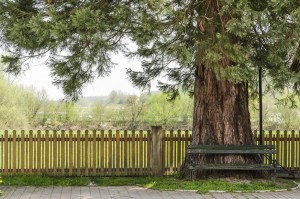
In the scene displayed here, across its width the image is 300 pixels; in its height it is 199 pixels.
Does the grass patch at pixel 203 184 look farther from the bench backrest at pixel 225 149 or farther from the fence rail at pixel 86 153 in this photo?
the fence rail at pixel 86 153

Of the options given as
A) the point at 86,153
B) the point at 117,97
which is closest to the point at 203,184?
the point at 86,153

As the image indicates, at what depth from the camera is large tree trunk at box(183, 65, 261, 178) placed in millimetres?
10883

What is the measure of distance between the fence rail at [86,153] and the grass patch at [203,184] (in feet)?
2.70

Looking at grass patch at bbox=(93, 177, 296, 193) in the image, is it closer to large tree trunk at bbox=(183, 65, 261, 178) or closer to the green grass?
the green grass

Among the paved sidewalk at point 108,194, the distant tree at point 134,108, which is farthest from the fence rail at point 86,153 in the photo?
the distant tree at point 134,108

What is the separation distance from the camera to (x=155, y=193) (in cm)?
931

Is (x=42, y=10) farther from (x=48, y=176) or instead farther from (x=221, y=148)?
(x=221, y=148)

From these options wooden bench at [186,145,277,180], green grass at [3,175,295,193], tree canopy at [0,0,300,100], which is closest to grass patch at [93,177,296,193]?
green grass at [3,175,295,193]

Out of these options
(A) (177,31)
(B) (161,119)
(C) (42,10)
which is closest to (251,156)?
(A) (177,31)

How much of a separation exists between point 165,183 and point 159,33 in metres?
3.58

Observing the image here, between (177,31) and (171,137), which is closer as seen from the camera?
(177,31)

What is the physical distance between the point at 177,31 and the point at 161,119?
14802 mm

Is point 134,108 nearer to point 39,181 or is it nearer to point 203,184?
point 39,181

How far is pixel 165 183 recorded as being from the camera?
10.4 meters
